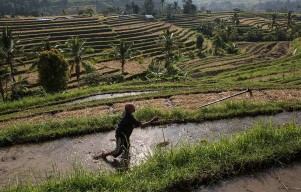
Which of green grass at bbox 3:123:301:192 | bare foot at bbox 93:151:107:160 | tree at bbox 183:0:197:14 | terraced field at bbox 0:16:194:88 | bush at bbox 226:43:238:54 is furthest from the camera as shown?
tree at bbox 183:0:197:14

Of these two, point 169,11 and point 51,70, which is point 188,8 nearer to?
point 169,11

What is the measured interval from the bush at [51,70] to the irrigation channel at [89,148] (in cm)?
1814

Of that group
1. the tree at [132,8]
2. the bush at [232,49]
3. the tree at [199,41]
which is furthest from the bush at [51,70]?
the tree at [132,8]

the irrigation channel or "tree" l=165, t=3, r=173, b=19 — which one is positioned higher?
"tree" l=165, t=3, r=173, b=19

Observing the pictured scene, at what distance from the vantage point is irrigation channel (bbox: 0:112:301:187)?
26.3ft

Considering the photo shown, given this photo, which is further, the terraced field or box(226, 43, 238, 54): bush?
box(226, 43, 238, 54): bush

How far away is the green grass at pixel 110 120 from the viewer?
10250 mm

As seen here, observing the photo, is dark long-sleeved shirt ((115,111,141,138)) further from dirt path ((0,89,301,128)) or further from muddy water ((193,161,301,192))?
dirt path ((0,89,301,128))

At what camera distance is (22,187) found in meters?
6.25

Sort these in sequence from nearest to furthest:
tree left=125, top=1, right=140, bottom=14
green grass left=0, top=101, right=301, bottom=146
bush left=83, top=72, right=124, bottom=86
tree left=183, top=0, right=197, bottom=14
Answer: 1. green grass left=0, top=101, right=301, bottom=146
2. bush left=83, top=72, right=124, bottom=86
3. tree left=183, top=0, right=197, bottom=14
4. tree left=125, top=1, right=140, bottom=14

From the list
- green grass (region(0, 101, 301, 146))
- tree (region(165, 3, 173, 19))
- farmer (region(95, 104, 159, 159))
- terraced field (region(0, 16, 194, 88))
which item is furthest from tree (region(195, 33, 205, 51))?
farmer (region(95, 104, 159, 159))

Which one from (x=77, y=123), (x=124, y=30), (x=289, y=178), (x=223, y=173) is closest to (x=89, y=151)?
(x=77, y=123)

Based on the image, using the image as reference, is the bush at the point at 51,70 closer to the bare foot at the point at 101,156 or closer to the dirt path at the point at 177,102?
the dirt path at the point at 177,102

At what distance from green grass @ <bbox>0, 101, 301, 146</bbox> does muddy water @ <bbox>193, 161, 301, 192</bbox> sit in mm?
4092
